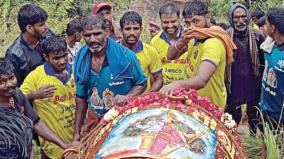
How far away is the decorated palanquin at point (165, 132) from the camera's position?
2.66 m

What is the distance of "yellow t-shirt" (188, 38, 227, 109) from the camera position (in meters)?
4.24

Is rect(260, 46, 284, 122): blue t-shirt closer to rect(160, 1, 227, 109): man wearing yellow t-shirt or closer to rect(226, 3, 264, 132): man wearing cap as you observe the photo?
rect(160, 1, 227, 109): man wearing yellow t-shirt

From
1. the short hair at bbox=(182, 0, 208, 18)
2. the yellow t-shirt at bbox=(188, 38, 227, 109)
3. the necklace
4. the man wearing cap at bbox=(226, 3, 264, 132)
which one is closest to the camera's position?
the necklace

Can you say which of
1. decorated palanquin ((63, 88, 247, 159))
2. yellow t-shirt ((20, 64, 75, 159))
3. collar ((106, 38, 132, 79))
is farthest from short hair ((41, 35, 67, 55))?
decorated palanquin ((63, 88, 247, 159))

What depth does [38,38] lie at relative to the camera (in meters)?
4.90

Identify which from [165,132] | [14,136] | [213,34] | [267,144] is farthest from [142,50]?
[14,136]

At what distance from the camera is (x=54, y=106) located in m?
4.27

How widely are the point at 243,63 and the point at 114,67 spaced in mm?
1922

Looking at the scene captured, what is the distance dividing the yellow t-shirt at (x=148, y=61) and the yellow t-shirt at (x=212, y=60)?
305mm

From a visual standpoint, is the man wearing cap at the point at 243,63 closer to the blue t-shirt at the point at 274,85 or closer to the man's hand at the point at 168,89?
the blue t-shirt at the point at 274,85

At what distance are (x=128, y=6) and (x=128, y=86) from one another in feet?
26.8

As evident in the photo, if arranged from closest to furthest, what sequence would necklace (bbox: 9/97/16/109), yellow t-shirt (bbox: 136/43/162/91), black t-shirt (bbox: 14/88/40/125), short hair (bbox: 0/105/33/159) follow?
short hair (bbox: 0/105/33/159), necklace (bbox: 9/97/16/109), black t-shirt (bbox: 14/88/40/125), yellow t-shirt (bbox: 136/43/162/91)

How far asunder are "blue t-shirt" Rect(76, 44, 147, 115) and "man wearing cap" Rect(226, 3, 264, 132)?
5.01 ft

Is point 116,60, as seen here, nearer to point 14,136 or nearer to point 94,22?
point 94,22
